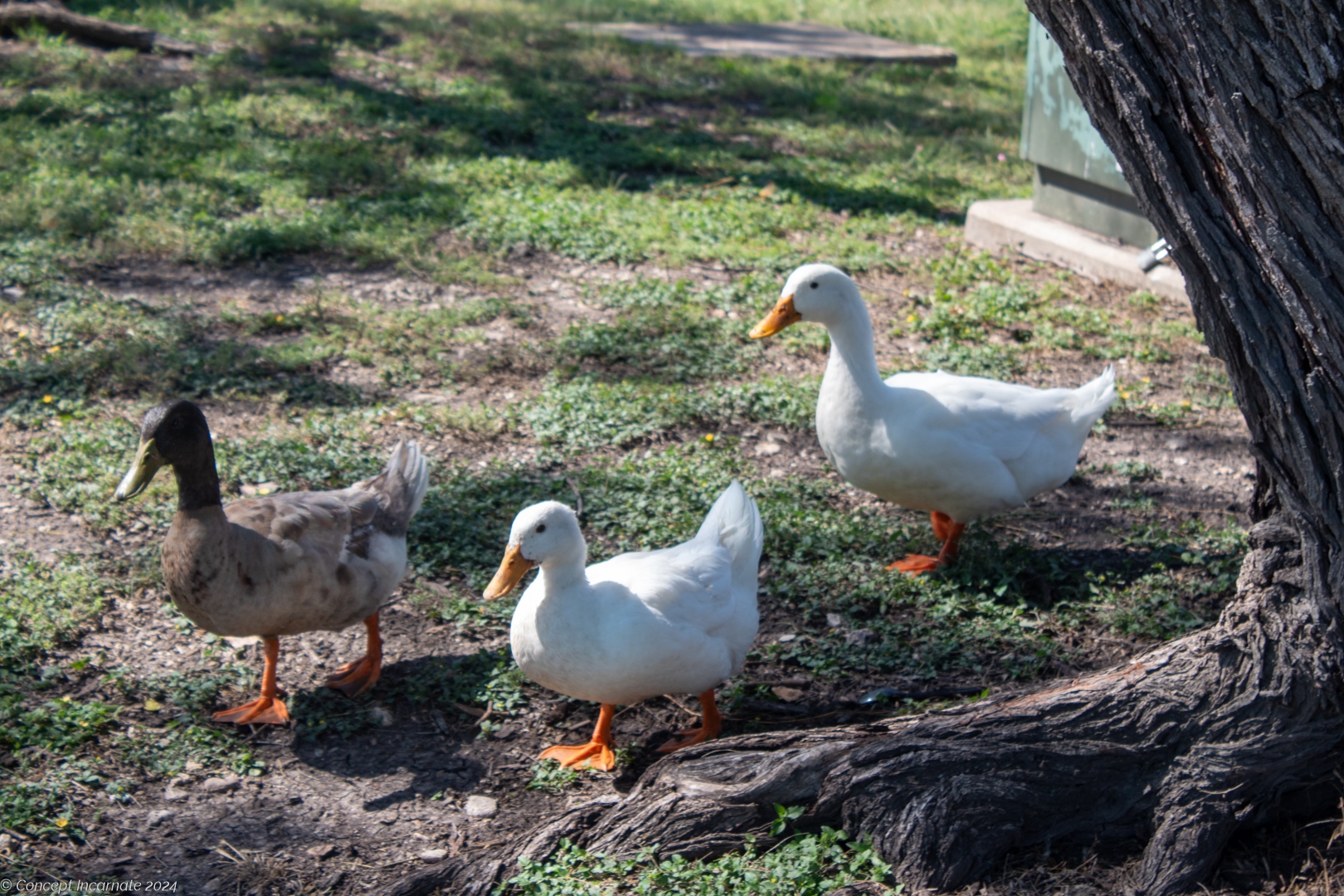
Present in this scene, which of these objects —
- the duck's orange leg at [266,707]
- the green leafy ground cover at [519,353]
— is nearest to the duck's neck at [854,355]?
the green leafy ground cover at [519,353]

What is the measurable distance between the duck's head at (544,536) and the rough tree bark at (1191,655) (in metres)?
0.70

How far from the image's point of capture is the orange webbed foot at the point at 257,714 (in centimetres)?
350

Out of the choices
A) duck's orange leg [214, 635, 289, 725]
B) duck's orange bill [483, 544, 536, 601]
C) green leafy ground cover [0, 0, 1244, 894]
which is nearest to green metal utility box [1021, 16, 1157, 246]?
green leafy ground cover [0, 0, 1244, 894]

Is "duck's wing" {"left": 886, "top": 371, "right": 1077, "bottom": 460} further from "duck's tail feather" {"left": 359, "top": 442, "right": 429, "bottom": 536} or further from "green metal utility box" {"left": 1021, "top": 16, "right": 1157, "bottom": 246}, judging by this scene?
"green metal utility box" {"left": 1021, "top": 16, "right": 1157, "bottom": 246}

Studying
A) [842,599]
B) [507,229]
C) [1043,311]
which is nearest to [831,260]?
[1043,311]

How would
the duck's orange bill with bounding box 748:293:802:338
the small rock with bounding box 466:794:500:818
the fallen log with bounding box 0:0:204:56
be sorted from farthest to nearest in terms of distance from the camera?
the fallen log with bounding box 0:0:204:56 → the duck's orange bill with bounding box 748:293:802:338 → the small rock with bounding box 466:794:500:818

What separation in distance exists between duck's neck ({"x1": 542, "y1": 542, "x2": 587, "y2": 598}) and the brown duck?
739mm

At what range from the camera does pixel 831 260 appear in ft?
23.6

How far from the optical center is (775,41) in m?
12.7

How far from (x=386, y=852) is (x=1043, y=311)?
5040mm

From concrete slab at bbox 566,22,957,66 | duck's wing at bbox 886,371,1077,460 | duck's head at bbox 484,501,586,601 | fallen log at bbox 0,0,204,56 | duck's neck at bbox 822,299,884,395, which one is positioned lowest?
duck's head at bbox 484,501,586,601

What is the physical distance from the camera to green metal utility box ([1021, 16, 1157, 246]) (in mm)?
7113

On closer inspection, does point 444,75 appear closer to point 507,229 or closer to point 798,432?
point 507,229

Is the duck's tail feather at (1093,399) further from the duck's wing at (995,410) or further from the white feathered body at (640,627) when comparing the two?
the white feathered body at (640,627)
